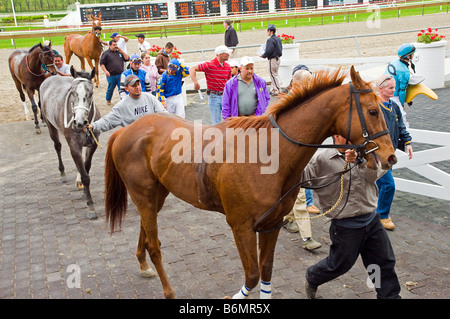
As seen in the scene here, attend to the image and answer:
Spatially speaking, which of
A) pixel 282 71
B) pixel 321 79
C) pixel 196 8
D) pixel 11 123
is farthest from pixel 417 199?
pixel 196 8

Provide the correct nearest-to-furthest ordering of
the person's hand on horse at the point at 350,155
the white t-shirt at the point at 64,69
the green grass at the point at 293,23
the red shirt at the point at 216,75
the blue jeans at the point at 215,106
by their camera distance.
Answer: the person's hand on horse at the point at 350,155, the red shirt at the point at 216,75, the blue jeans at the point at 215,106, the white t-shirt at the point at 64,69, the green grass at the point at 293,23

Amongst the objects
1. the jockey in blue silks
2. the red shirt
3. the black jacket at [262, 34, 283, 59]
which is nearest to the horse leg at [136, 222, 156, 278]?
the red shirt

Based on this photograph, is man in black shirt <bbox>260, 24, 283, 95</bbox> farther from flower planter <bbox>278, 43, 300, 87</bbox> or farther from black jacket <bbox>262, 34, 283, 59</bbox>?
flower planter <bbox>278, 43, 300, 87</bbox>

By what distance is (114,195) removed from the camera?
4.96 meters

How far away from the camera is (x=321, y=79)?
11.0 ft

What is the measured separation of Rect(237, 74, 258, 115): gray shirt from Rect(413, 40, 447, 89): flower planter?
9.23 metres

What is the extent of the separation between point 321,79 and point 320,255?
248 centimetres

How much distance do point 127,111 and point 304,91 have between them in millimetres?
2985

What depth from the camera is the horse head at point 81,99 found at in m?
6.01

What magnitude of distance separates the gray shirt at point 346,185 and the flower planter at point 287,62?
11658 millimetres

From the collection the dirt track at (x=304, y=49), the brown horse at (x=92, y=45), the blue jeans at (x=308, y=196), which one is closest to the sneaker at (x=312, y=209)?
the blue jeans at (x=308, y=196)

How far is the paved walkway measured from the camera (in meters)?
4.50

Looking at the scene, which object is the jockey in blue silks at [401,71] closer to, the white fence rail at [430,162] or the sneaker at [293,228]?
the white fence rail at [430,162]

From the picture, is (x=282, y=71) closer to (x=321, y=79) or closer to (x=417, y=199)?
(x=417, y=199)
